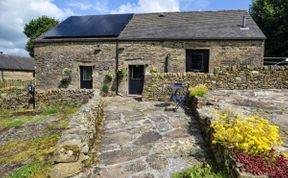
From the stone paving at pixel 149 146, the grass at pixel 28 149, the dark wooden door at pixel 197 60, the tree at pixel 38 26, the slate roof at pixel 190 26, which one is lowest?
the grass at pixel 28 149

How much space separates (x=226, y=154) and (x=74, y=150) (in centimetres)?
267

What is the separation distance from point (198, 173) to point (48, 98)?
10934 millimetres

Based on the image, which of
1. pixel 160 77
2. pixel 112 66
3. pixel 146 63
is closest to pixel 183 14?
pixel 146 63

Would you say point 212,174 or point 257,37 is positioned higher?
point 257,37

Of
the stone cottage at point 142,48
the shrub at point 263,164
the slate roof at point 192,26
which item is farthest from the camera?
the slate roof at point 192,26

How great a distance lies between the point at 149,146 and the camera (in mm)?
5539

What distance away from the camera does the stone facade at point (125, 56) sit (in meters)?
14.5

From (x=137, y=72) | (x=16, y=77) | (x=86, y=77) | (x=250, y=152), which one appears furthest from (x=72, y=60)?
(x=16, y=77)

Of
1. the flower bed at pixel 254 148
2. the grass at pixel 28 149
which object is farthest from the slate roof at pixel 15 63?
the flower bed at pixel 254 148

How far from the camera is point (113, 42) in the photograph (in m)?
16.0

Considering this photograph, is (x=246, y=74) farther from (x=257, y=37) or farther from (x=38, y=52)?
(x=38, y=52)

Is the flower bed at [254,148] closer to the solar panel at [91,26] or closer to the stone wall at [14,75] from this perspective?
the solar panel at [91,26]

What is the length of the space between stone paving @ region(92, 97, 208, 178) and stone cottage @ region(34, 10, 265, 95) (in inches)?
299

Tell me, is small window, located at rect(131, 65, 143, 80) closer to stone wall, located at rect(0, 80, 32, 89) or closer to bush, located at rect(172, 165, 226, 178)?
bush, located at rect(172, 165, 226, 178)
